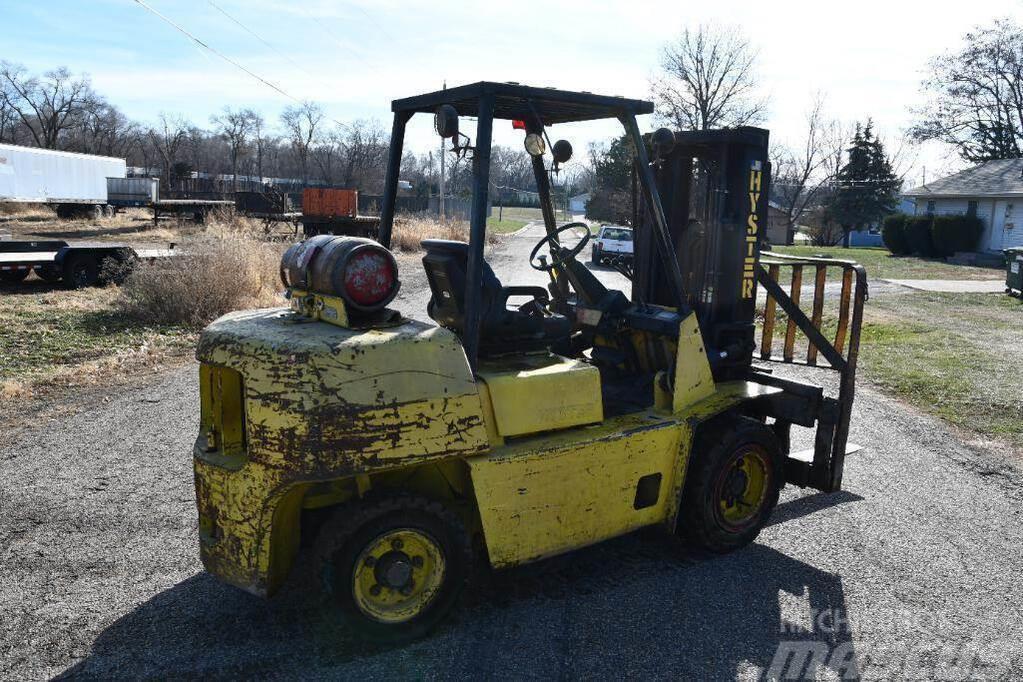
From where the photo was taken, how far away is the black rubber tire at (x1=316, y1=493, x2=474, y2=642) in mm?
3812

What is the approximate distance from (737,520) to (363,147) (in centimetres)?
6558

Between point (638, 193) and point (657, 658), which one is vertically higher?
point (638, 193)

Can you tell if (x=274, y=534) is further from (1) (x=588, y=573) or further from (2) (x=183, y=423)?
(2) (x=183, y=423)

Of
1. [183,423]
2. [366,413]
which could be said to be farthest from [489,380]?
[183,423]

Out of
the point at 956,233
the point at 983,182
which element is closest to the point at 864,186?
the point at 983,182

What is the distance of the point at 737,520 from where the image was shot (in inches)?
209

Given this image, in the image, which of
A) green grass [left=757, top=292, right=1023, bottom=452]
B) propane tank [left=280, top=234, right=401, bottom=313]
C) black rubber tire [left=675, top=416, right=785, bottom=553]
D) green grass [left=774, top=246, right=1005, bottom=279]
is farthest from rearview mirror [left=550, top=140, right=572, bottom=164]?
green grass [left=774, top=246, right=1005, bottom=279]

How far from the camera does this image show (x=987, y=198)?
4066 cm

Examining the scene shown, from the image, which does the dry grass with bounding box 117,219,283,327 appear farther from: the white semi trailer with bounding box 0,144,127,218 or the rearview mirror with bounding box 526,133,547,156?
the white semi trailer with bounding box 0,144,127,218

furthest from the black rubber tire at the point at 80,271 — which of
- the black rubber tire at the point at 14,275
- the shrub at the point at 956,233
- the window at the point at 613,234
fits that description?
the shrub at the point at 956,233

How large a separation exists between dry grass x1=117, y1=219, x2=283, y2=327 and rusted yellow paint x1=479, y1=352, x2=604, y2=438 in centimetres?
1041

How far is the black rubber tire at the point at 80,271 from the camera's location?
664 inches

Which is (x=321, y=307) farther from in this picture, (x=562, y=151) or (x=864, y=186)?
(x=864, y=186)

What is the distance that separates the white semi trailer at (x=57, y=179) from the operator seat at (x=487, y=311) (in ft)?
134
